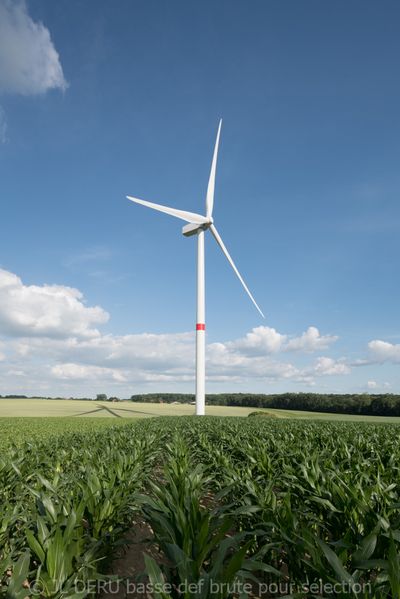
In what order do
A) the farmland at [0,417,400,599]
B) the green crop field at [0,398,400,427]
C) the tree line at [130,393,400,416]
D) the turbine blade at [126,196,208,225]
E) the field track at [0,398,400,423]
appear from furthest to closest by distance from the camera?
the tree line at [130,393,400,416] → the field track at [0,398,400,423] → the green crop field at [0,398,400,427] → the turbine blade at [126,196,208,225] → the farmland at [0,417,400,599]

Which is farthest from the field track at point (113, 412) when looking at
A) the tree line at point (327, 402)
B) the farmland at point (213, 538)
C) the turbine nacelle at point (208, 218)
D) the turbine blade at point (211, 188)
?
the farmland at point (213, 538)

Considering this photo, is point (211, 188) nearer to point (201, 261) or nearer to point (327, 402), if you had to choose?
point (201, 261)

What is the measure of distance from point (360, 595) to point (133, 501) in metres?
4.98

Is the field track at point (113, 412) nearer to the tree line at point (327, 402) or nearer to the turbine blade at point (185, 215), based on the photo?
the tree line at point (327, 402)

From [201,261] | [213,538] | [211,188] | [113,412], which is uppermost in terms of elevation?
[211,188]

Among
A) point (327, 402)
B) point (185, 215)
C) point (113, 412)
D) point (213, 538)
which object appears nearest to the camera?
point (213, 538)

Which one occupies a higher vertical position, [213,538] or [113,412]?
[213,538]

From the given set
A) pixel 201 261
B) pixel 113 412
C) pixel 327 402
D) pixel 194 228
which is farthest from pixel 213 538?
pixel 327 402

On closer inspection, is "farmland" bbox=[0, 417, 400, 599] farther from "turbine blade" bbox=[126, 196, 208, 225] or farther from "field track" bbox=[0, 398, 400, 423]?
"field track" bbox=[0, 398, 400, 423]

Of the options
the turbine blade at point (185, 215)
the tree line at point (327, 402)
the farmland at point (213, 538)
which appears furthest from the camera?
the tree line at point (327, 402)

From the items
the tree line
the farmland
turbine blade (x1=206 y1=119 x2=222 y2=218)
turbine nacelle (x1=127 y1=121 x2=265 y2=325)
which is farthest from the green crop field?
the farmland

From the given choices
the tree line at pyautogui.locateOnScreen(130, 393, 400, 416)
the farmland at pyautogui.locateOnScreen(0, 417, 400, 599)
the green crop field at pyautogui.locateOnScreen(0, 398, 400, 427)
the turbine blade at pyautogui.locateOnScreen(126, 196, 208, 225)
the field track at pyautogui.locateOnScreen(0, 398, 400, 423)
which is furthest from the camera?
the tree line at pyautogui.locateOnScreen(130, 393, 400, 416)

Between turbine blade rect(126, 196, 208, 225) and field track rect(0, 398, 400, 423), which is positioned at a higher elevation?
turbine blade rect(126, 196, 208, 225)

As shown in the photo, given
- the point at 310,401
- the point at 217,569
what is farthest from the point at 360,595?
the point at 310,401
